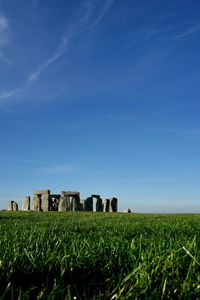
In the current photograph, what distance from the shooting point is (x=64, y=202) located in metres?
49.4

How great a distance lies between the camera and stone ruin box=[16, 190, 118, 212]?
163ft

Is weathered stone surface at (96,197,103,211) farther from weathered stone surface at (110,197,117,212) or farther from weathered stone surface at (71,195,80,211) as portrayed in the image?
weathered stone surface at (71,195,80,211)

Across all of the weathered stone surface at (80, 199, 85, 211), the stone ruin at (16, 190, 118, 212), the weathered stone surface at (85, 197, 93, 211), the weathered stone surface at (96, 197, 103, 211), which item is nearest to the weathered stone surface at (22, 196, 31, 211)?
the stone ruin at (16, 190, 118, 212)

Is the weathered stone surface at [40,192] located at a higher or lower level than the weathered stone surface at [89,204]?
higher

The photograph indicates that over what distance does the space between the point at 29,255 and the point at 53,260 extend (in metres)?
0.32

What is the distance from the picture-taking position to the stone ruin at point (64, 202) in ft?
163

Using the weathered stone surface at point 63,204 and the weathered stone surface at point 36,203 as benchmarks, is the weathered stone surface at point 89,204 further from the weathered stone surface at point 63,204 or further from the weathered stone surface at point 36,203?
the weathered stone surface at point 36,203

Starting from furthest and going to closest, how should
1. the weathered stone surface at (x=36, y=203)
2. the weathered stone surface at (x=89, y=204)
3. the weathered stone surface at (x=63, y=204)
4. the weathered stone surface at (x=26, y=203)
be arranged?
the weathered stone surface at (x=26, y=203) → the weathered stone surface at (x=89, y=204) → the weathered stone surface at (x=36, y=203) → the weathered stone surface at (x=63, y=204)

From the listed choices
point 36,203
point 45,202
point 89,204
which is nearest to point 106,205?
point 89,204

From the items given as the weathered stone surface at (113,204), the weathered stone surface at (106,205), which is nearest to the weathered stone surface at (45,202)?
the weathered stone surface at (106,205)

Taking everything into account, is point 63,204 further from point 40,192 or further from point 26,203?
point 26,203

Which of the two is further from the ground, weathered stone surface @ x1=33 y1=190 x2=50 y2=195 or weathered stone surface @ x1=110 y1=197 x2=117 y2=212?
weathered stone surface @ x1=33 y1=190 x2=50 y2=195

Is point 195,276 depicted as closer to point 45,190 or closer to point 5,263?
point 5,263

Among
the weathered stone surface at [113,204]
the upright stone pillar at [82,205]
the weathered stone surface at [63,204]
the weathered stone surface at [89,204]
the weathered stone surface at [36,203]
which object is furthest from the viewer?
the weathered stone surface at [113,204]
